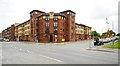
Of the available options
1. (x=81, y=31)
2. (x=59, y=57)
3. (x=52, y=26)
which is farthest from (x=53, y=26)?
(x=59, y=57)

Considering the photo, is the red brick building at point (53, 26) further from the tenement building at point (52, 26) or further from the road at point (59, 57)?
the road at point (59, 57)

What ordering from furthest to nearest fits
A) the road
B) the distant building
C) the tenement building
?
the distant building → the tenement building → the road

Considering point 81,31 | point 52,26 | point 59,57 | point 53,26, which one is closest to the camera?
point 59,57

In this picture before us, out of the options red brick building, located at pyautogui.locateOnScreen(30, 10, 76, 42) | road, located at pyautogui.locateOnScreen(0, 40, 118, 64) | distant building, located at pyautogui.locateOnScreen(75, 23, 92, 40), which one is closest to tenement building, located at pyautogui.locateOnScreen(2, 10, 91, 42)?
red brick building, located at pyautogui.locateOnScreen(30, 10, 76, 42)

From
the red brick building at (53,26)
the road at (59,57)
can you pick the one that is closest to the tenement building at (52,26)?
the red brick building at (53,26)

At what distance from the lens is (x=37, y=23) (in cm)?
10288

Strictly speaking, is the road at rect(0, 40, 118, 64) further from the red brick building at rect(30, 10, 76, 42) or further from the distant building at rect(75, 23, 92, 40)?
the distant building at rect(75, 23, 92, 40)

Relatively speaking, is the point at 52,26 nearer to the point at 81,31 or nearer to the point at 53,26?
the point at 53,26

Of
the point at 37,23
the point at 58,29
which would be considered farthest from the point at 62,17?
the point at 37,23

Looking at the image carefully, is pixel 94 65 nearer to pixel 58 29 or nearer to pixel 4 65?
pixel 4 65

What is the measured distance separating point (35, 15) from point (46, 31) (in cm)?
1360

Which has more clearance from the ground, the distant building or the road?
the distant building

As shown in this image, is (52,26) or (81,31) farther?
(81,31)

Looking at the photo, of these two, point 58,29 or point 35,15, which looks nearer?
point 58,29
